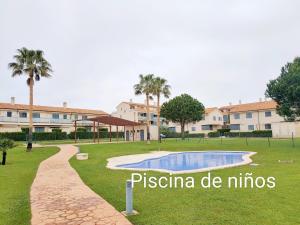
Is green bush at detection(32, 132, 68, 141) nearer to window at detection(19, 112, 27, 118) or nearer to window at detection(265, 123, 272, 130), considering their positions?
window at detection(19, 112, 27, 118)

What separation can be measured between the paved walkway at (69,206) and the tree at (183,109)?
4434 cm

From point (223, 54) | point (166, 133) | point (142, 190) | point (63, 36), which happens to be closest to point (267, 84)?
point (223, 54)

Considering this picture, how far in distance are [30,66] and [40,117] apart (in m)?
33.7

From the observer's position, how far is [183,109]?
54.4 m

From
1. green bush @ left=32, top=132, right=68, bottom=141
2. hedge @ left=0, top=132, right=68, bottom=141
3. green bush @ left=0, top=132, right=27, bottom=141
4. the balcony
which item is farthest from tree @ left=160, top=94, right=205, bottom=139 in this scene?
green bush @ left=0, top=132, right=27, bottom=141

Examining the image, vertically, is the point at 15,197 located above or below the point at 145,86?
below

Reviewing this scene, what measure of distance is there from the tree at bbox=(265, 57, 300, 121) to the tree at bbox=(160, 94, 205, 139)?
91.3 ft

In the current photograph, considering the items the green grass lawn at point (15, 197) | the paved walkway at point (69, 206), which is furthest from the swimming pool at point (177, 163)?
the paved walkway at point (69, 206)

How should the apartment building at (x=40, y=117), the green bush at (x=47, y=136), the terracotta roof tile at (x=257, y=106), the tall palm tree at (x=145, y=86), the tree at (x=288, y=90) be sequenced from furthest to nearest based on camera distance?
the terracotta roof tile at (x=257, y=106)
the apartment building at (x=40, y=117)
the green bush at (x=47, y=136)
the tall palm tree at (x=145, y=86)
the tree at (x=288, y=90)

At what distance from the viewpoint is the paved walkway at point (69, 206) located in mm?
6605

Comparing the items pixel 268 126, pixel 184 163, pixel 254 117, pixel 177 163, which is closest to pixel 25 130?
pixel 177 163

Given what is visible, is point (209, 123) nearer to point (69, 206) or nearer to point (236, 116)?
point (236, 116)

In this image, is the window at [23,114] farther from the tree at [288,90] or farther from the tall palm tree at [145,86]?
the tree at [288,90]

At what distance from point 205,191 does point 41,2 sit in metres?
16.3
